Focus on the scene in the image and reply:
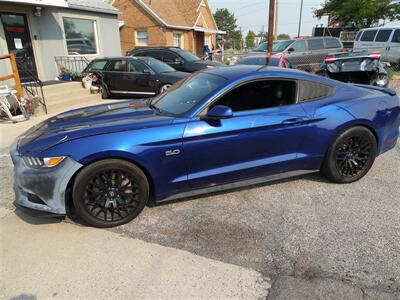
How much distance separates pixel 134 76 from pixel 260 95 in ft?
25.1

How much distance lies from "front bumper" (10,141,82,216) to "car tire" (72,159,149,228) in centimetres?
11

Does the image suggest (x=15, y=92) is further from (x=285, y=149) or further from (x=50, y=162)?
A: (x=285, y=149)

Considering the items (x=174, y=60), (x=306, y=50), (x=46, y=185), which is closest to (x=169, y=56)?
(x=174, y=60)

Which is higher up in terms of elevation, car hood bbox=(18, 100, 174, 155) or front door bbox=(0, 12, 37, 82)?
front door bbox=(0, 12, 37, 82)

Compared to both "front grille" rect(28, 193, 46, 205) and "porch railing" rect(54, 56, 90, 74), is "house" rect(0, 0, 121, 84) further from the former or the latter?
"front grille" rect(28, 193, 46, 205)

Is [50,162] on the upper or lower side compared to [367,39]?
lower

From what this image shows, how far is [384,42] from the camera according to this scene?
15.9m

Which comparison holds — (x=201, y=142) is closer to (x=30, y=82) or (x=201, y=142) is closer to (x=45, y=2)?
(x=30, y=82)

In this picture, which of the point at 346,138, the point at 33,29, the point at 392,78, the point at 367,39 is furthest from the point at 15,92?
the point at 367,39

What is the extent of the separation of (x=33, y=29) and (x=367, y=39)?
15645 millimetres

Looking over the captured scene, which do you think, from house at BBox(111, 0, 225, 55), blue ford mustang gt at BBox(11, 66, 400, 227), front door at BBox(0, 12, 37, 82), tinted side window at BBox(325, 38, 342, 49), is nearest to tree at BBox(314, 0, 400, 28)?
house at BBox(111, 0, 225, 55)

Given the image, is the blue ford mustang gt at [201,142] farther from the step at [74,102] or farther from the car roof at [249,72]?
the step at [74,102]

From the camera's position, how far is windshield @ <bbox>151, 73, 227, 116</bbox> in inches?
142

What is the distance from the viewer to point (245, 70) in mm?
3861
